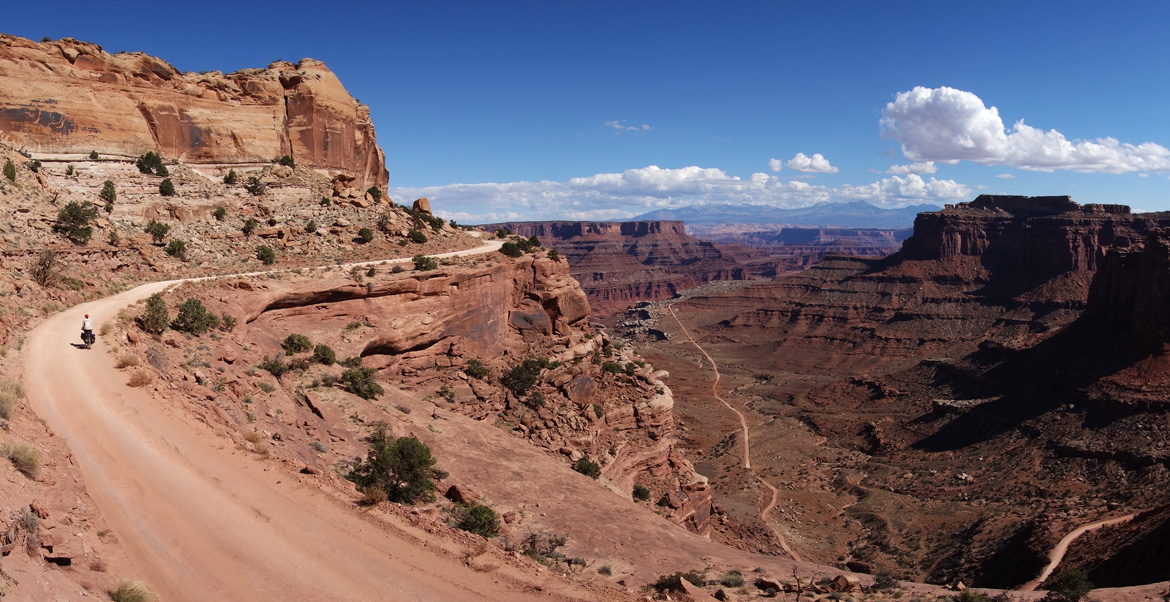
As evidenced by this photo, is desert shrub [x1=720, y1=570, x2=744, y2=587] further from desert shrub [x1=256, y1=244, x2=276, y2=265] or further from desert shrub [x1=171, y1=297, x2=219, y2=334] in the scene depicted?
desert shrub [x1=256, y1=244, x2=276, y2=265]

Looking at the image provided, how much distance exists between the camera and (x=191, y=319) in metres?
22.9

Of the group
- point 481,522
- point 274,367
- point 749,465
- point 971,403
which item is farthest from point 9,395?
point 971,403

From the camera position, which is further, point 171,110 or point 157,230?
point 171,110

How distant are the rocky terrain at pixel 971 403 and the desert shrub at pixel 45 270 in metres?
35.7

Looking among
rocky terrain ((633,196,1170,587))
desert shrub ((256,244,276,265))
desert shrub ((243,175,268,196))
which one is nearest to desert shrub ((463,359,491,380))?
desert shrub ((256,244,276,265))

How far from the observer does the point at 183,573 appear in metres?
11.3

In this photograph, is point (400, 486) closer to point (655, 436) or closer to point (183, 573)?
point (183, 573)

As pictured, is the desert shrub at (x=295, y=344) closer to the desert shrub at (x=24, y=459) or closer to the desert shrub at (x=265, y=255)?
the desert shrub at (x=265, y=255)

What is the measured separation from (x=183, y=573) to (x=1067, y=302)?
117021mm

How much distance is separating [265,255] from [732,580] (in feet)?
95.7

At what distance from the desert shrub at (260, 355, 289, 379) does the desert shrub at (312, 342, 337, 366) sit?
90.5 inches

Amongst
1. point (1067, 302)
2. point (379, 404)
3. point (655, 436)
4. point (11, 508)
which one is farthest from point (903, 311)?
point (11, 508)

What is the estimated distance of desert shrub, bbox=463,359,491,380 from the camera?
3341 cm

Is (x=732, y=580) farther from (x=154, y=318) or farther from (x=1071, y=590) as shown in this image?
(x=154, y=318)
